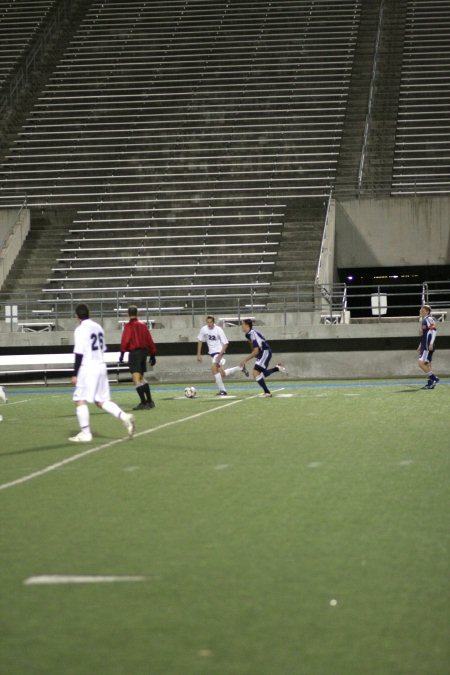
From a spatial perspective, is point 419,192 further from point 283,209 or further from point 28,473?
point 28,473

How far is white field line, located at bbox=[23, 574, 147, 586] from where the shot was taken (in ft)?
20.4

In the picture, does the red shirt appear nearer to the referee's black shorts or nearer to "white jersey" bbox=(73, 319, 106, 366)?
the referee's black shorts

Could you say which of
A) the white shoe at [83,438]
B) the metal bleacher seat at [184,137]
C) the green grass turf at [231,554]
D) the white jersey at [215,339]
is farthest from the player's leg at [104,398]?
the metal bleacher seat at [184,137]

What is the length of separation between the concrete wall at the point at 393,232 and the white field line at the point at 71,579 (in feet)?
100

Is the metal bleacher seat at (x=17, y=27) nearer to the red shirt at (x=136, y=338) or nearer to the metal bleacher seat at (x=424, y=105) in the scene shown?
the metal bleacher seat at (x=424, y=105)

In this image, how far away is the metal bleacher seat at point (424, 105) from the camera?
125ft

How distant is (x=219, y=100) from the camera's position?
43.1 m

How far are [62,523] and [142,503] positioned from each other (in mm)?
1022

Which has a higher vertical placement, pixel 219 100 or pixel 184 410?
pixel 219 100

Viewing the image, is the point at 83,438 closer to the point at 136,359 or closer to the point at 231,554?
the point at 136,359

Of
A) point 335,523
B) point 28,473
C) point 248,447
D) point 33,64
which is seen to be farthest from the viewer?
point 33,64

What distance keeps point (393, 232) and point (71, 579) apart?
30838 mm

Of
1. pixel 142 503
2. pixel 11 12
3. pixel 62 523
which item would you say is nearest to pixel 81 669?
pixel 62 523

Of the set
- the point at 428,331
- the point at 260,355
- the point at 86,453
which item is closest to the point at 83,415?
the point at 86,453
